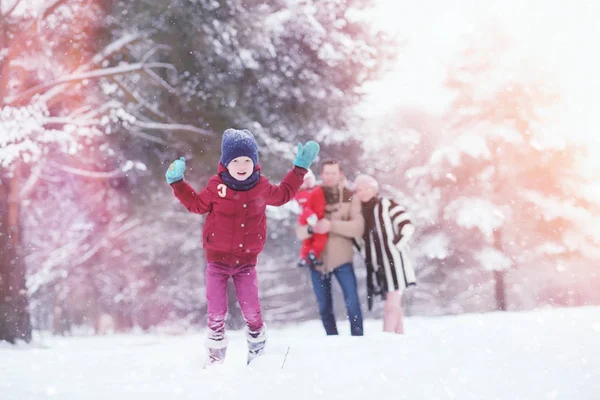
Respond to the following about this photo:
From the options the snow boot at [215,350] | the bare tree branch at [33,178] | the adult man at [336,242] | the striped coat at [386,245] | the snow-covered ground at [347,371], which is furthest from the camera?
the bare tree branch at [33,178]

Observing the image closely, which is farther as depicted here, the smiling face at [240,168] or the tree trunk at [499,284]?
the tree trunk at [499,284]

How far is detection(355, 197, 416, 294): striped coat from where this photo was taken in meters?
7.03

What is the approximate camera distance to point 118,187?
11102 mm

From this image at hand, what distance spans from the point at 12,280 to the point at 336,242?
5221mm

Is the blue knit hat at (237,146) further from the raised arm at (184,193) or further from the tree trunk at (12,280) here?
the tree trunk at (12,280)

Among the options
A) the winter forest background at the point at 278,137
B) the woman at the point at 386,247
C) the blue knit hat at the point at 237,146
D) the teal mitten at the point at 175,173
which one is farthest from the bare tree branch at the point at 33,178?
the blue knit hat at the point at 237,146

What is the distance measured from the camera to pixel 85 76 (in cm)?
922

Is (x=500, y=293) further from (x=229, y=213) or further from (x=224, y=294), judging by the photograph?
(x=229, y=213)

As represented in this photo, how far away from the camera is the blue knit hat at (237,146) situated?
4816 millimetres

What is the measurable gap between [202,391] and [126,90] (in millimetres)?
6856

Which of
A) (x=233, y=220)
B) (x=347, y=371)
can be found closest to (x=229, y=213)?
(x=233, y=220)

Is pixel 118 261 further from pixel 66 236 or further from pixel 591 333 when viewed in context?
pixel 591 333

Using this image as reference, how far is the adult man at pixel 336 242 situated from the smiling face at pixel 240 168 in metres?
2.07

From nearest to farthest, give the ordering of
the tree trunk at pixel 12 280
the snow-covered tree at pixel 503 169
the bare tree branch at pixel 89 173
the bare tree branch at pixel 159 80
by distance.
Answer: the tree trunk at pixel 12 280 < the bare tree branch at pixel 159 80 < the bare tree branch at pixel 89 173 < the snow-covered tree at pixel 503 169
